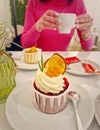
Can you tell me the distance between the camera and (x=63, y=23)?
0.84 meters

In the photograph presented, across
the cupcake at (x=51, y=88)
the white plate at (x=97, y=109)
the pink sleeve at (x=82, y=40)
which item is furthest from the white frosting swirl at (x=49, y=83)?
the pink sleeve at (x=82, y=40)

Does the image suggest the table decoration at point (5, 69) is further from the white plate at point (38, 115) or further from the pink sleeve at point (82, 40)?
the pink sleeve at point (82, 40)

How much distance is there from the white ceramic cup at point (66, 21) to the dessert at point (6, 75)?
30 centimetres

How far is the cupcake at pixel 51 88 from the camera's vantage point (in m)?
0.57

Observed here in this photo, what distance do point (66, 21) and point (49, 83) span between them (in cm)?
36

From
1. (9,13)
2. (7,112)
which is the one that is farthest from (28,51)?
(9,13)

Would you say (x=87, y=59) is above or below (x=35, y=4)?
below

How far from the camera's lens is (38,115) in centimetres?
58

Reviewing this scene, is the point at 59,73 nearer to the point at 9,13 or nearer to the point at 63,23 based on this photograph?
the point at 63,23

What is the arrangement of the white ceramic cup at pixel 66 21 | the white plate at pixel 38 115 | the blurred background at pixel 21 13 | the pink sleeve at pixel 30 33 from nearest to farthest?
the white plate at pixel 38 115 < the white ceramic cup at pixel 66 21 < the pink sleeve at pixel 30 33 < the blurred background at pixel 21 13

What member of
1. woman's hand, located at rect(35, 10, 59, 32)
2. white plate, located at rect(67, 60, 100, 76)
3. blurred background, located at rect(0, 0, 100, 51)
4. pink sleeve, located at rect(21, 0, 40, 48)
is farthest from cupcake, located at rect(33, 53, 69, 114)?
blurred background, located at rect(0, 0, 100, 51)

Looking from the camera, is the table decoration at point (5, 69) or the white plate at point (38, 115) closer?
the white plate at point (38, 115)

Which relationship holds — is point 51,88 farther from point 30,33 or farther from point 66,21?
point 30,33

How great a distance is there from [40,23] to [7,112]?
56cm
